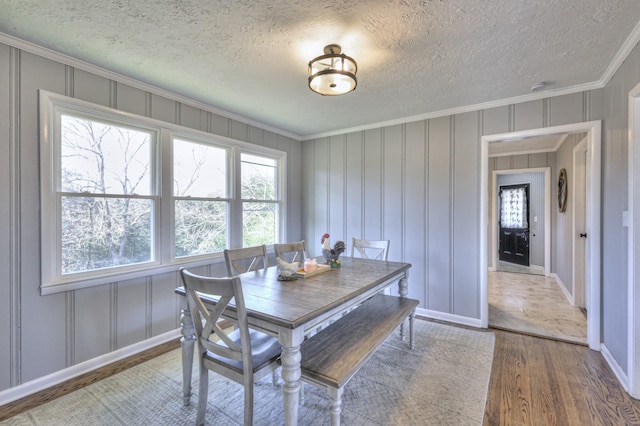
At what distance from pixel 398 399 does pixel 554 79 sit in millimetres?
2967

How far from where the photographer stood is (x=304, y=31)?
6.06 feet

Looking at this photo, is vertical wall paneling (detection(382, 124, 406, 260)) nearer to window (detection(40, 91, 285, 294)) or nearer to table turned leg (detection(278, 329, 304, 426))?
window (detection(40, 91, 285, 294))

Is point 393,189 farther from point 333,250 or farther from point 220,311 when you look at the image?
point 220,311

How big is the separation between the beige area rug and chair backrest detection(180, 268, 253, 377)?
55cm

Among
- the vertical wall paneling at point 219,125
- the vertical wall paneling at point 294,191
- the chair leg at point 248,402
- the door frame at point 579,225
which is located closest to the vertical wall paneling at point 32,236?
the vertical wall paneling at point 219,125

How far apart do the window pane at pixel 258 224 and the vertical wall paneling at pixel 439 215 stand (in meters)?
2.15

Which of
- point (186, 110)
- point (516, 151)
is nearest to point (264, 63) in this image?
point (186, 110)

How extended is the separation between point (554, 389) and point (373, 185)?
2662 mm

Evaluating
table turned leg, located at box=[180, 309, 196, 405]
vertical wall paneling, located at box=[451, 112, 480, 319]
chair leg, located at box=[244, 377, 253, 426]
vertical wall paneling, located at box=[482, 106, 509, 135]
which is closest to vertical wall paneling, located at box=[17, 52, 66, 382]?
table turned leg, located at box=[180, 309, 196, 405]

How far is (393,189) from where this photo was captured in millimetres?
3736

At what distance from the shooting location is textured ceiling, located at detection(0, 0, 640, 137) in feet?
5.39

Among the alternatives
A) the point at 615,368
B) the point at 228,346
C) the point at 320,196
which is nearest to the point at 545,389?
the point at 615,368

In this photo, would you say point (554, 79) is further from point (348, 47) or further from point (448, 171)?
point (348, 47)

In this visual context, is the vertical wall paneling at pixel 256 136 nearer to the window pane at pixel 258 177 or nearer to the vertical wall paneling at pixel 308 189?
the window pane at pixel 258 177
